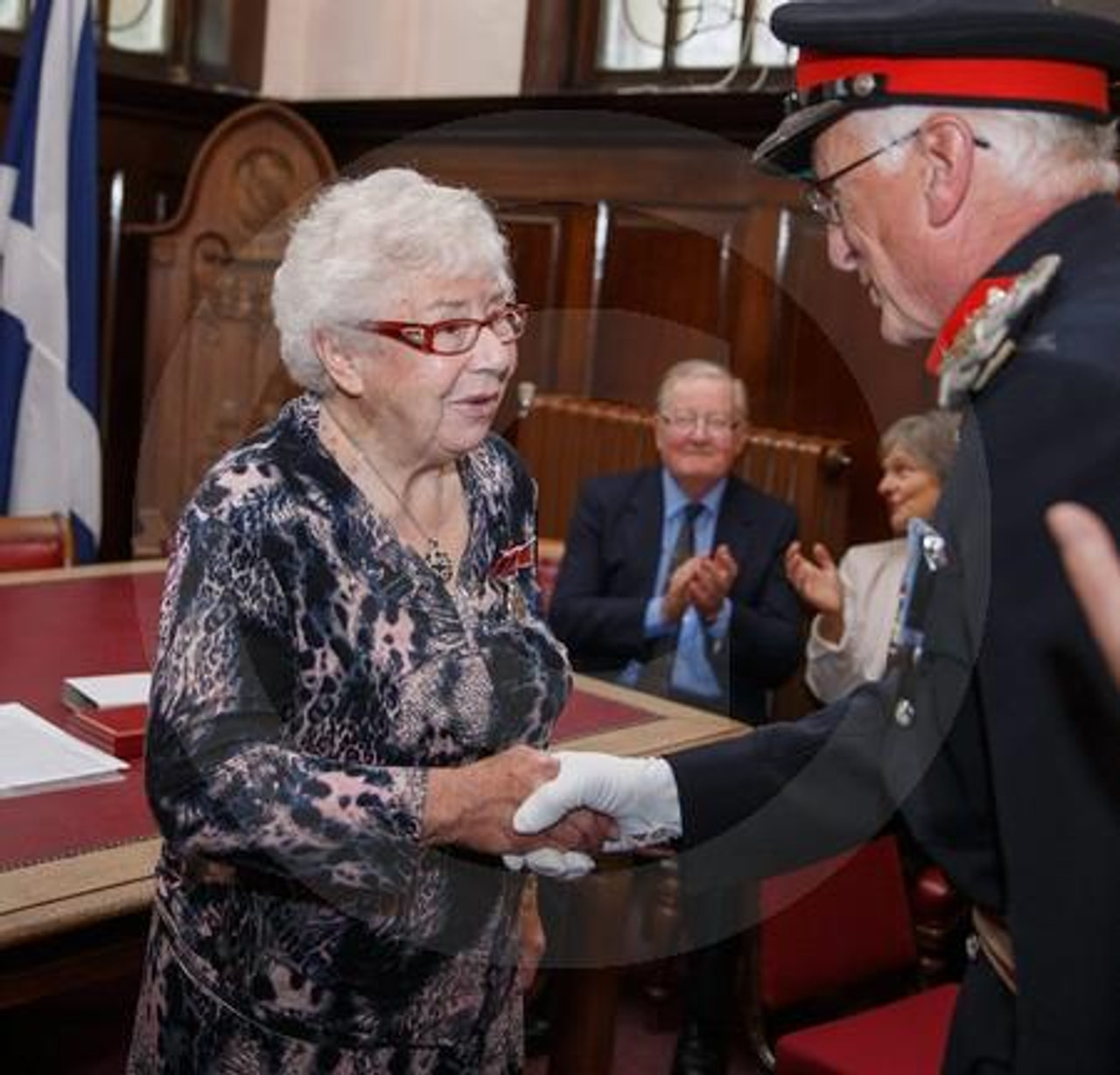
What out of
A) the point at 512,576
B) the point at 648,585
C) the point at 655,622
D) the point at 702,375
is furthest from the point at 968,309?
the point at 702,375

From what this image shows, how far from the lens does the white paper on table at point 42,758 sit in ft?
7.04

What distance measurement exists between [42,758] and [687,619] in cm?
157

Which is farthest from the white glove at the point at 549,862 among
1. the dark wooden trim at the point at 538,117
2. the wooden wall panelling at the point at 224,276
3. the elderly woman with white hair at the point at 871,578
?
the dark wooden trim at the point at 538,117

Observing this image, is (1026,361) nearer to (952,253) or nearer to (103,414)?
(952,253)

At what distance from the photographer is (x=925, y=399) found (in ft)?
13.9

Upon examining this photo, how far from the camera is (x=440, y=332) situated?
5.81ft

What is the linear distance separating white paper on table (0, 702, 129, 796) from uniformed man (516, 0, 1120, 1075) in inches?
32.1

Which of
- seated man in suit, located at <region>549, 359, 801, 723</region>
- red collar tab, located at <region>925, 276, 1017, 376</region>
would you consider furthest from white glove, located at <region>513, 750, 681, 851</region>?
seated man in suit, located at <region>549, 359, 801, 723</region>

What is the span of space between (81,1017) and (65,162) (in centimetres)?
287

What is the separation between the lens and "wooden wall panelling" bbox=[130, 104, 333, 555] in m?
4.70

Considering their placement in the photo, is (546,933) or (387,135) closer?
(546,933)

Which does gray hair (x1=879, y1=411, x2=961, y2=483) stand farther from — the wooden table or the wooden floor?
the wooden floor

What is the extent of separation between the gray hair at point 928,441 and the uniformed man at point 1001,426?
6.62 feet

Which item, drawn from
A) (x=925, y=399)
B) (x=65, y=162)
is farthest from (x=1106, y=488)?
(x=65, y=162)
